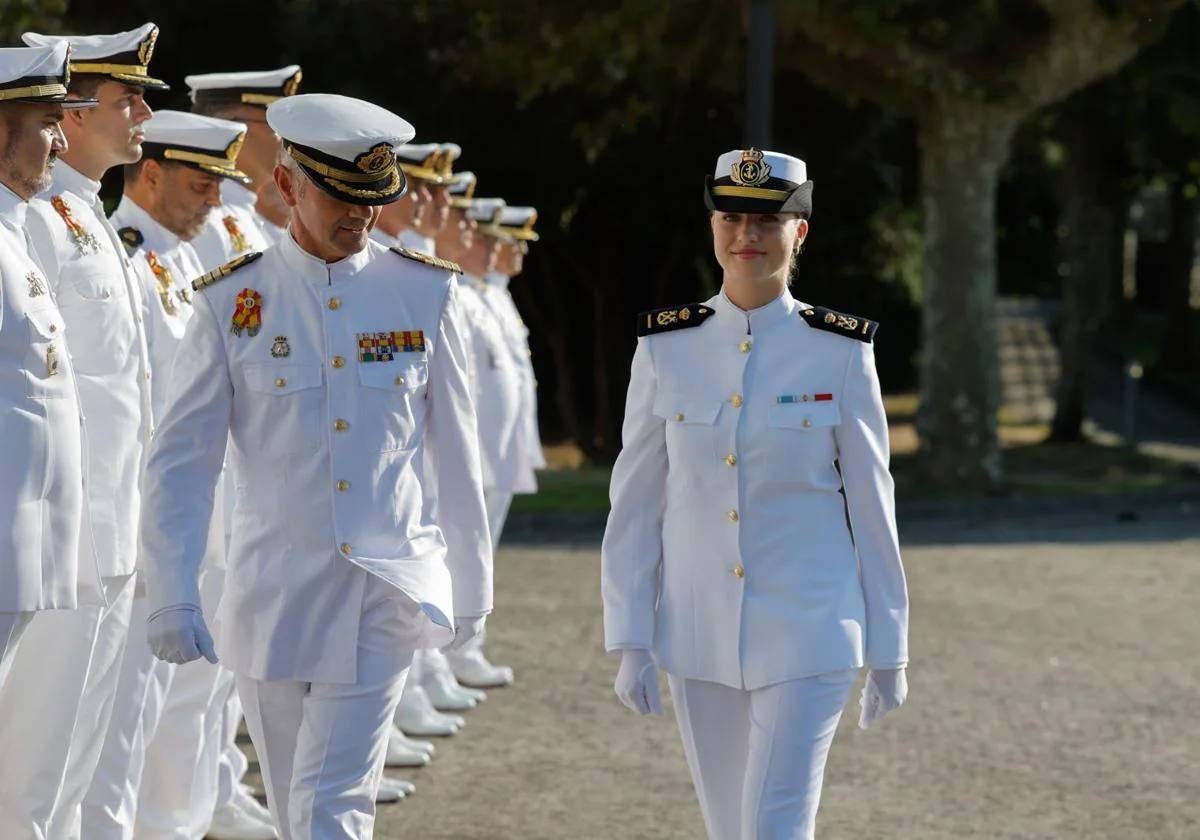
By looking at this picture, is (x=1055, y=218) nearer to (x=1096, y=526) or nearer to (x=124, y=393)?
(x=1096, y=526)

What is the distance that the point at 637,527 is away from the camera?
16.8 feet

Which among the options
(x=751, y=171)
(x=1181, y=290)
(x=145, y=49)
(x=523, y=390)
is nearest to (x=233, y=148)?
(x=145, y=49)

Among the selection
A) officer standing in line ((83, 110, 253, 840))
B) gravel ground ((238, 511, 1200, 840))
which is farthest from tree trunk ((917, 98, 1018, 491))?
officer standing in line ((83, 110, 253, 840))

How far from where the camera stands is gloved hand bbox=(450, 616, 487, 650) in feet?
16.3

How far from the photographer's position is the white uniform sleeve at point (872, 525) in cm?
499

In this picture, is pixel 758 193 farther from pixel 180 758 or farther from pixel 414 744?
pixel 414 744

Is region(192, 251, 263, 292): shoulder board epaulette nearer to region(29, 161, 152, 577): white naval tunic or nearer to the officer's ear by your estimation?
the officer's ear

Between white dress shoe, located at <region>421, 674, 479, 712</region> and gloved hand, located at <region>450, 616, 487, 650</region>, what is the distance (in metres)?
4.58

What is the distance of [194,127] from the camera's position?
677 centimetres

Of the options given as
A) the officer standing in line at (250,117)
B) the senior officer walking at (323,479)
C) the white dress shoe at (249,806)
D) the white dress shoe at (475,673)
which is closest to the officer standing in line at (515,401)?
the white dress shoe at (475,673)

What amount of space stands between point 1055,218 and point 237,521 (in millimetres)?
35222

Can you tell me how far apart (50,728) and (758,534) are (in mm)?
1746

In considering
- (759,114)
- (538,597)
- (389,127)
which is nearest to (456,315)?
(389,127)

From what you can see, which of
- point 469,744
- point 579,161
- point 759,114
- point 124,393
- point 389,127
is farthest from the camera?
point 579,161
